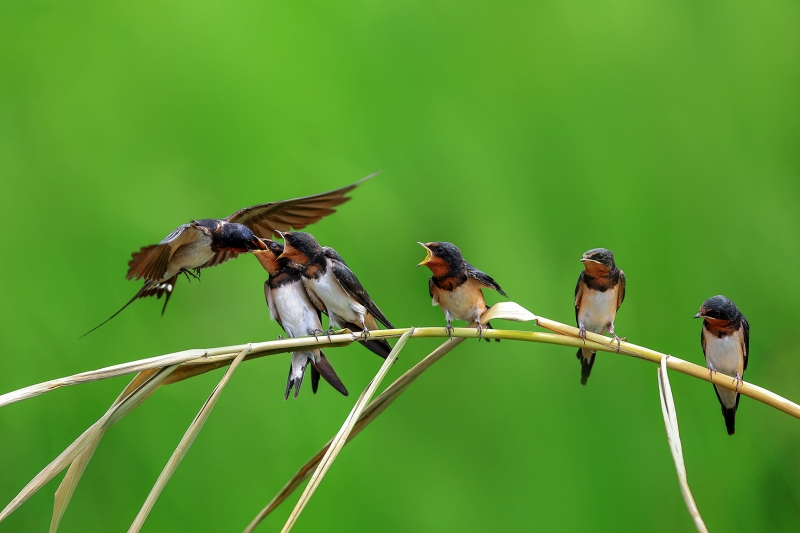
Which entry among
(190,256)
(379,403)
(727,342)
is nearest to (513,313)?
(379,403)

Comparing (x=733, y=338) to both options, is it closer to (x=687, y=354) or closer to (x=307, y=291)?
(x=307, y=291)

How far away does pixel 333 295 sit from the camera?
5.10 feet

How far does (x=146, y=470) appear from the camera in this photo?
274cm

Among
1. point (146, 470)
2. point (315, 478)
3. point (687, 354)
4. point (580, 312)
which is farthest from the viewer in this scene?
point (687, 354)

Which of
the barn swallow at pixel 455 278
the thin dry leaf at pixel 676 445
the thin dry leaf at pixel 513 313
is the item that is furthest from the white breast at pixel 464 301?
the thin dry leaf at pixel 676 445

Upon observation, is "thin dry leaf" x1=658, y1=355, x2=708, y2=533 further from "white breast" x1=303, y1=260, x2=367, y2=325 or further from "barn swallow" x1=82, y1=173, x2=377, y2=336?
"white breast" x1=303, y1=260, x2=367, y2=325

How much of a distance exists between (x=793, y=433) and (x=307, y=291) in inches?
88.6

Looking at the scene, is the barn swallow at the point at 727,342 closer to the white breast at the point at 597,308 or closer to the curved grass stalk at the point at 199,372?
the white breast at the point at 597,308

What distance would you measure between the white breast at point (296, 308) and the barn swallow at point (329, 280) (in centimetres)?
8

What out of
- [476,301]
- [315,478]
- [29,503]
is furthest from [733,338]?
[29,503]

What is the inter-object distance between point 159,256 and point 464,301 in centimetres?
66

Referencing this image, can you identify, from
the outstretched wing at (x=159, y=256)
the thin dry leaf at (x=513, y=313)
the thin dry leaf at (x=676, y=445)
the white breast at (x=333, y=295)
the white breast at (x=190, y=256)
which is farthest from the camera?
the white breast at (x=333, y=295)

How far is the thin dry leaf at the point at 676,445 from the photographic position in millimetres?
688

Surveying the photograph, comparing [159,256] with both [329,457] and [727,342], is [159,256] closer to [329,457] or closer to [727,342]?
[329,457]
